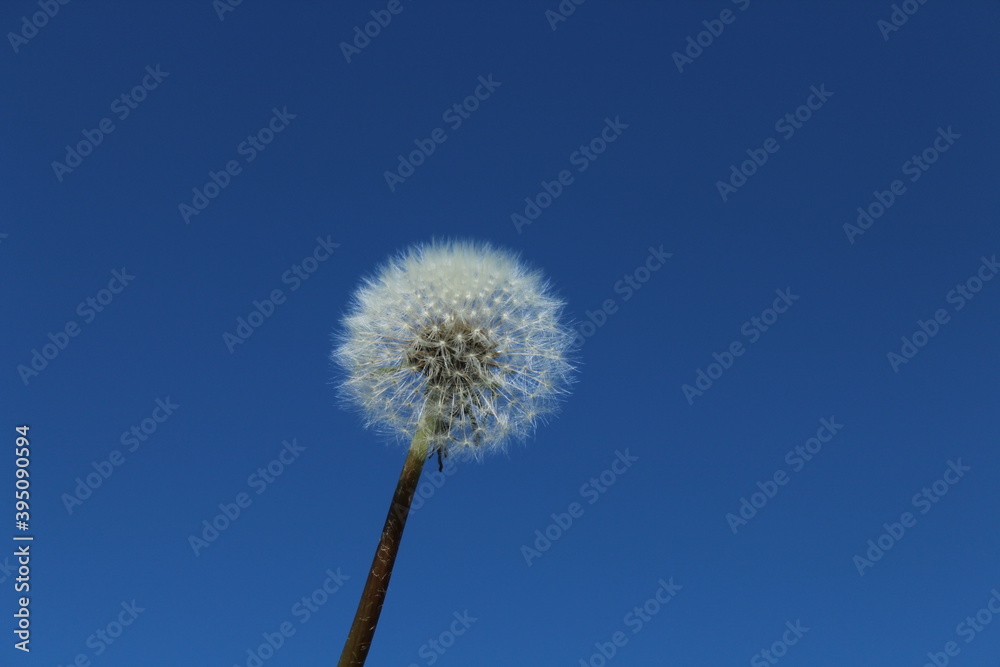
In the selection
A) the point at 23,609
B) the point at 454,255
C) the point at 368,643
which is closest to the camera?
the point at 368,643

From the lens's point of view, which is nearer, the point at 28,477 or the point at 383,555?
the point at 383,555

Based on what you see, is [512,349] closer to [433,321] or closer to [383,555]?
[433,321]

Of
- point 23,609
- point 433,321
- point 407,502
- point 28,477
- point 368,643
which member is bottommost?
point 23,609

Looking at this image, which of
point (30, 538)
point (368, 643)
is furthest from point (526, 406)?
point (30, 538)

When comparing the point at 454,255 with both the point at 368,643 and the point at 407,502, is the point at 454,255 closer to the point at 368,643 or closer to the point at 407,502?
the point at 407,502

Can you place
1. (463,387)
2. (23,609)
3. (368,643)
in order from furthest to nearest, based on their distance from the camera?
(23,609)
(463,387)
(368,643)

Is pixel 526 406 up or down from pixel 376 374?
up

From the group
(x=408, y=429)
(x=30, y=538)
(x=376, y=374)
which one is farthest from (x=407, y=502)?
(x=30, y=538)
